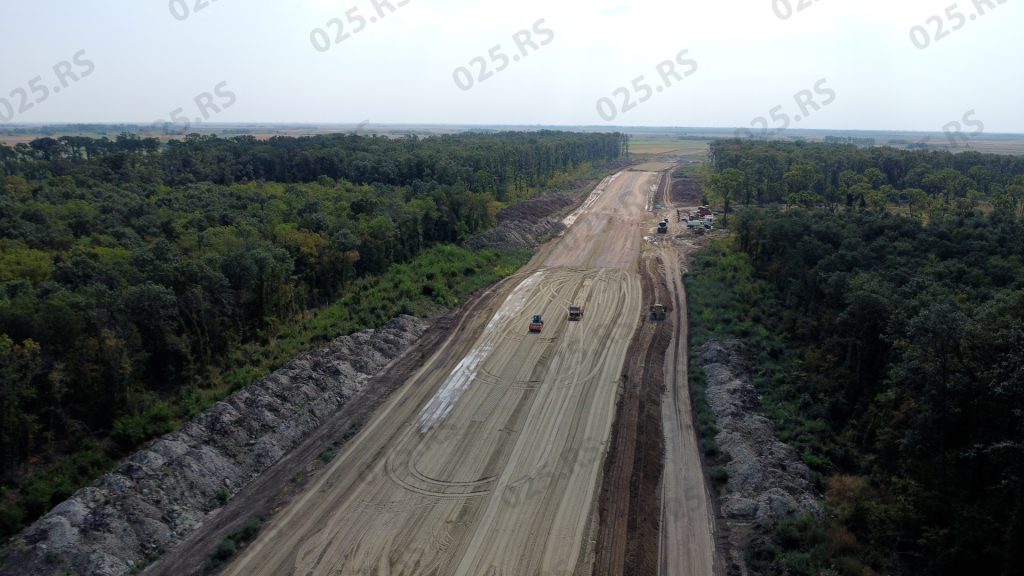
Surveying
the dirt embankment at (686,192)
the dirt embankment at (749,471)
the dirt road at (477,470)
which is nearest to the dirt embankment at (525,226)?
the dirt embankment at (686,192)

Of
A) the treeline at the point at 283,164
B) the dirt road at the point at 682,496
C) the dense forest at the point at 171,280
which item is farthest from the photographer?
the treeline at the point at 283,164

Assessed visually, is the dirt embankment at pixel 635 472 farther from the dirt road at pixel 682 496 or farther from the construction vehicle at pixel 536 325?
the construction vehicle at pixel 536 325

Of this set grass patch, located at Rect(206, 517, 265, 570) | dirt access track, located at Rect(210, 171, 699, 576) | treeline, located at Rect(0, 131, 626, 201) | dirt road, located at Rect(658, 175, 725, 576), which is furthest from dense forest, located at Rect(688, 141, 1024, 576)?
treeline, located at Rect(0, 131, 626, 201)

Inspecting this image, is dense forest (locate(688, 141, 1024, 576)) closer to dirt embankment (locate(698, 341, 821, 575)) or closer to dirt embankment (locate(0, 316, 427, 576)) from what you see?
dirt embankment (locate(698, 341, 821, 575))

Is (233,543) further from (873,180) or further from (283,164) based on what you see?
(873,180)

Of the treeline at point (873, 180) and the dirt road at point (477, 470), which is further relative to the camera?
the treeline at point (873, 180)

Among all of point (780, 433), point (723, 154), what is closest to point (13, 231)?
point (780, 433)

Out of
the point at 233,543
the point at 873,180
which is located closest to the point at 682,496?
the point at 233,543
